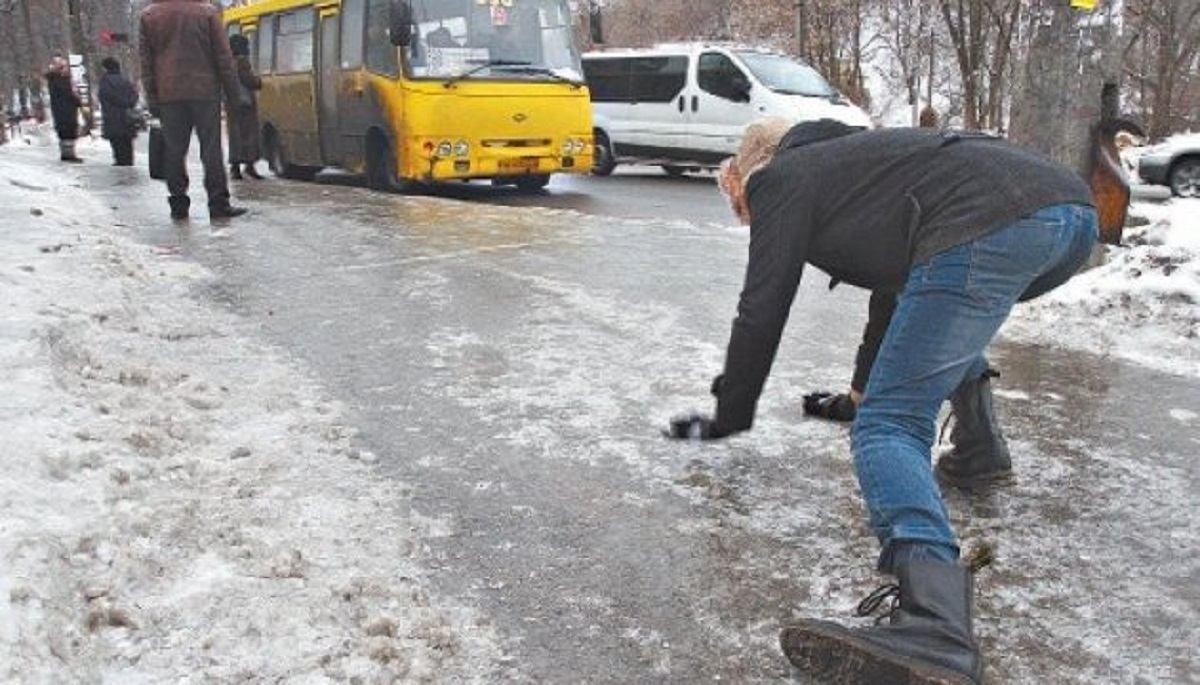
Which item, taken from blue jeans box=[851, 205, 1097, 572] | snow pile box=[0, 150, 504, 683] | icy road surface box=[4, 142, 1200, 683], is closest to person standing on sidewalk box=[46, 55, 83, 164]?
icy road surface box=[4, 142, 1200, 683]

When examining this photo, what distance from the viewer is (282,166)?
584 inches

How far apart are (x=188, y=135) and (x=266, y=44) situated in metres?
6.59

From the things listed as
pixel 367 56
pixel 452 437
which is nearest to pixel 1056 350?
pixel 452 437

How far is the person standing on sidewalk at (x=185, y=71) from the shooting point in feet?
27.5

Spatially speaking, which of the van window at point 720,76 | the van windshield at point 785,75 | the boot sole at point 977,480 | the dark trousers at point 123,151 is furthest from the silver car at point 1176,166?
the dark trousers at point 123,151

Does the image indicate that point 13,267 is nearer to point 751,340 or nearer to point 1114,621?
point 751,340

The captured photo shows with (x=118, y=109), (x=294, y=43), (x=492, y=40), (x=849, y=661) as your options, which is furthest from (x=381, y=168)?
(x=849, y=661)

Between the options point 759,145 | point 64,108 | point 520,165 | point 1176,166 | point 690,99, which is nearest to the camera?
point 759,145

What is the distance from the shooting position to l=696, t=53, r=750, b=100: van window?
1524cm

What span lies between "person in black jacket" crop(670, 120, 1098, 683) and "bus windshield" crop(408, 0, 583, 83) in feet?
29.8

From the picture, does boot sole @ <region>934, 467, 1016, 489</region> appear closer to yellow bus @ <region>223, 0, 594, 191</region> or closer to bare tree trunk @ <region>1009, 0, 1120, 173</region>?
bare tree trunk @ <region>1009, 0, 1120, 173</region>

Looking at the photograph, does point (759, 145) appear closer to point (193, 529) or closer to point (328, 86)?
point (193, 529)

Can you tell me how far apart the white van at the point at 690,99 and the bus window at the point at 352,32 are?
5.36 m

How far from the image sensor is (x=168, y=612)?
2525mm
